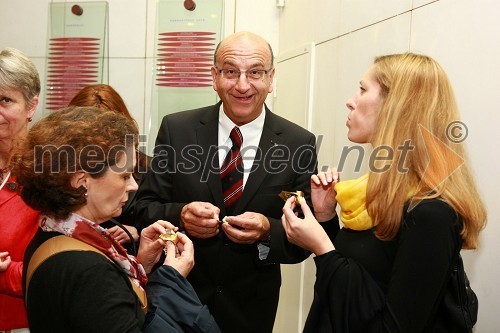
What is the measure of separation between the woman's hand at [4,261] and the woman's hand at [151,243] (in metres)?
0.41

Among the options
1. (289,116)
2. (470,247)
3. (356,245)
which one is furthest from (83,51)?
(470,247)

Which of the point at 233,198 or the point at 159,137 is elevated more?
the point at 159,137

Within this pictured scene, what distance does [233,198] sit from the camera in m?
2.12

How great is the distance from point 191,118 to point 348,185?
871mm

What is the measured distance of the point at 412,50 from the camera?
2.02m

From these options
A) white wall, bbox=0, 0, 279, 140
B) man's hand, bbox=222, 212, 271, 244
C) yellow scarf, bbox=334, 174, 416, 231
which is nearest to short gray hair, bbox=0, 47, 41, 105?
man's hand, bbox=222, 212, 271, 244

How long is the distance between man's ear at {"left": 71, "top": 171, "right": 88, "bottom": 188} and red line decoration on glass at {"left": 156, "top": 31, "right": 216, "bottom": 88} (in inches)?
84.1

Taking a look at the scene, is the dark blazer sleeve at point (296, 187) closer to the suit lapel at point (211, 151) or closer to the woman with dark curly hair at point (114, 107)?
the suit lapel at point (211, 151)

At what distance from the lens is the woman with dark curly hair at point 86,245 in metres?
1.14

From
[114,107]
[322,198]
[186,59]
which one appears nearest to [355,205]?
[322,198]

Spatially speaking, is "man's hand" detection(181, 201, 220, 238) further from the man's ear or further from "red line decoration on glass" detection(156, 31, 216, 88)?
"red line decoration on glass" detection(156, 31, 216, 88)

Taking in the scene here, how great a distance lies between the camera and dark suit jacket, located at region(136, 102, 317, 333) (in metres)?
2.10

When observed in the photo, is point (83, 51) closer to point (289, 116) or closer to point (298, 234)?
point (289, 116)

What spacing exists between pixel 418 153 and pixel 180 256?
0.74 m
